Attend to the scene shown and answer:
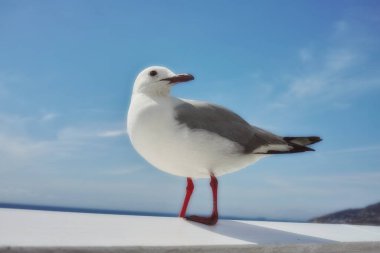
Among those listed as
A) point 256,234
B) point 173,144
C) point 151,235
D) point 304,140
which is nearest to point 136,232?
point 151,235

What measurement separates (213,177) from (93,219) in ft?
1.81

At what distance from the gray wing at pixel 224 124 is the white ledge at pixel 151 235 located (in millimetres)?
381

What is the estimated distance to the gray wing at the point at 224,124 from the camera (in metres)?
1.84

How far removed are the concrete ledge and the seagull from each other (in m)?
0.33

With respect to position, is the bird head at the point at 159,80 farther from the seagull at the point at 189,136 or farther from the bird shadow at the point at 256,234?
the bird shadow at the point at 256,234

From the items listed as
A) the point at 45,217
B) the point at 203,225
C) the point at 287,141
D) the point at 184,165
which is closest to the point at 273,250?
the point at 203,225

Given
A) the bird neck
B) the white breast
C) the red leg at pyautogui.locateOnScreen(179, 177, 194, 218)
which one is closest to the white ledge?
the red leg at pyautogui.locateOnScreen(179, 177, 194, 218)

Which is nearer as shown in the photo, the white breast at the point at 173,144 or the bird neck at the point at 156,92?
the white breast at the point at 173,144

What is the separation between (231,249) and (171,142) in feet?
1.65

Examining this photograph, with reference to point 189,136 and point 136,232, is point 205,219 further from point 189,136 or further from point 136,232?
point 136,232

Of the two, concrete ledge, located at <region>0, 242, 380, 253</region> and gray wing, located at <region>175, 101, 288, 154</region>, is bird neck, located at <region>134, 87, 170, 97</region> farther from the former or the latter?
concrete ledge, located at <region>0, 242, 380, 253</region>

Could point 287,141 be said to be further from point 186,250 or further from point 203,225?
point 186,250

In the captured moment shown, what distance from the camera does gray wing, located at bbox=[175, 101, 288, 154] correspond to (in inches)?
72.4

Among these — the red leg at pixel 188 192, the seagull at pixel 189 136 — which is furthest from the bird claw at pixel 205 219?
the red leg at pixel 188 192
